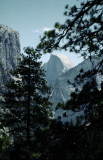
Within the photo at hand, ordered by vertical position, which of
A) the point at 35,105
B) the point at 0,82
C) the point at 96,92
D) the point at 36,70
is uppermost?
the point at 0,82

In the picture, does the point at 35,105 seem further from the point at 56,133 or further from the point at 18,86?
the point at 56,133

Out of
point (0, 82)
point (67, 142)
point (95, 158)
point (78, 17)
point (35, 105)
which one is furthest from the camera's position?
point (0, 82)

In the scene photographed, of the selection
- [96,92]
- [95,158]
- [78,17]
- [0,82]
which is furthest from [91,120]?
[0,82]

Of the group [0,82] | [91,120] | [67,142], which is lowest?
[67,142]

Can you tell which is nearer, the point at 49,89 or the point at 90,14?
the point at 90,14

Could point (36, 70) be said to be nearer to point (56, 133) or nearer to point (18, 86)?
point (18, 86)

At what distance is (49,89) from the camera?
20188 mm

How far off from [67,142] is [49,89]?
12.9 meters

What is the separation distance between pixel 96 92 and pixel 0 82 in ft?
598

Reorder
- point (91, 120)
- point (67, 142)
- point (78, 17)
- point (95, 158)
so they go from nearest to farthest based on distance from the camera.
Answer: point (95, 158), point (67, 142), point (91, 120), point (78, 17)

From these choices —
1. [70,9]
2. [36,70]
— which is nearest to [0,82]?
[36,70]

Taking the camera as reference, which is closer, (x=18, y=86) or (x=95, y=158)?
(x=95, y=158)

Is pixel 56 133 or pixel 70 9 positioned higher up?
pixel 70 9

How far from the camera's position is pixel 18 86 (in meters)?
19.3
